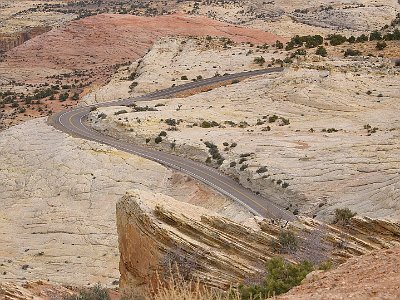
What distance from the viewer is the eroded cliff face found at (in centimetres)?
1939

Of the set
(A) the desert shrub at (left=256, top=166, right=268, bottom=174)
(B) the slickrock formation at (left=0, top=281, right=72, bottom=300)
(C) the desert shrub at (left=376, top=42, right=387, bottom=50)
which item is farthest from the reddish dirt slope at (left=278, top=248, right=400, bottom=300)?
(C) the desert shrub at (left=376, top=42, right=387, bottom=50)

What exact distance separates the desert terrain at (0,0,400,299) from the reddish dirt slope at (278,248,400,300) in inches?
2.2

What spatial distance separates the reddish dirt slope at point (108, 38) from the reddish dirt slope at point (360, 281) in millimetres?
99073

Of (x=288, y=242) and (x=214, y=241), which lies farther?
(x=214, y=241)

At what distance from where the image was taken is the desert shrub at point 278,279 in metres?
16.2

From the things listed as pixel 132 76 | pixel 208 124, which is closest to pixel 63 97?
pixel 132 76

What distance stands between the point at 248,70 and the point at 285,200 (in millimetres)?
38293

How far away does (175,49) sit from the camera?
86.0m

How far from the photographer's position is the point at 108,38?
391ft

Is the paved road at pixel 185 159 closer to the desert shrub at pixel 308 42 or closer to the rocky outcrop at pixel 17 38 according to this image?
the desert shrub at pixel 308 42

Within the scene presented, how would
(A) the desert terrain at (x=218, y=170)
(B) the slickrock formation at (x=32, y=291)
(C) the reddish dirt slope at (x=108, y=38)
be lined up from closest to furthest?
(A) the desert terrain at (x=218, y=170) < (B) the slickrock formation at (x=32, y=291) < (C) the reddish dirt slope at (x=108, y=38)

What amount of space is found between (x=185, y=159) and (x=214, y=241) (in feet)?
88.2

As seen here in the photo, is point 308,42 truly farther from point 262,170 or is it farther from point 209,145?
point 262,170

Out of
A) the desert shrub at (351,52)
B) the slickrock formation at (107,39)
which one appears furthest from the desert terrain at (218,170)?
the slickrock formation at (107,39)
